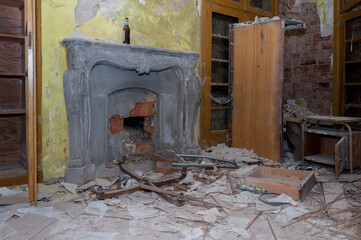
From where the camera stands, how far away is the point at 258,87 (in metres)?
4.09

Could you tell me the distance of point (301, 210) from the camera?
2449mm

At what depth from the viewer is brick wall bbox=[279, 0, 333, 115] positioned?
194 inches

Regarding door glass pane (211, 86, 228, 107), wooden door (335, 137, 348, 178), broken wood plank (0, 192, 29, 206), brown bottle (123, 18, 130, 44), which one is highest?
brown bottle (123, 18, 130, 44)

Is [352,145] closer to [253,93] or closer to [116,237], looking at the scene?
[253,93]

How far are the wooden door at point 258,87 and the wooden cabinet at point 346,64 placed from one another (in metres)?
1.48

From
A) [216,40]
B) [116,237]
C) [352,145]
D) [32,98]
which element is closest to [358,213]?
[352,145]

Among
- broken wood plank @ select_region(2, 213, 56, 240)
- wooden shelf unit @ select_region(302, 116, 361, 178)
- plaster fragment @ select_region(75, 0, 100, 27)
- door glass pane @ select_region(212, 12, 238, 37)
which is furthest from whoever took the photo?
door glass pane @ select_region(212, 12, 238, 37)

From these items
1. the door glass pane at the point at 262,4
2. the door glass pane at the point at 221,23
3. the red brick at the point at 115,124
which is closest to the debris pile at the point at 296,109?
the door glass pane at the point at 221,23

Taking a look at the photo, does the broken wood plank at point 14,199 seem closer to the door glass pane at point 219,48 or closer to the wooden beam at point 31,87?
the wooden beam at point 31,87

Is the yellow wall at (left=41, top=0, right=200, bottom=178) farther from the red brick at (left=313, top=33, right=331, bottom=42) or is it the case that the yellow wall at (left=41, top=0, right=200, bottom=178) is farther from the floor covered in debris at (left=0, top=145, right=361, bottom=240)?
the red brick at (left=313, top=33, right=331, bottom=42)

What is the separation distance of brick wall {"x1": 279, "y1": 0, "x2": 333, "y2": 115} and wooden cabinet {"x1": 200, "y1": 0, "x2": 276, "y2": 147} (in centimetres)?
94

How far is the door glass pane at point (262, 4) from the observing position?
4984 mm

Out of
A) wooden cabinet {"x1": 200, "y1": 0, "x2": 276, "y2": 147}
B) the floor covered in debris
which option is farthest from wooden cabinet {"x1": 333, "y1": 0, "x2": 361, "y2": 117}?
the floor covered in debris

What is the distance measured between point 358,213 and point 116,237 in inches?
73.2
